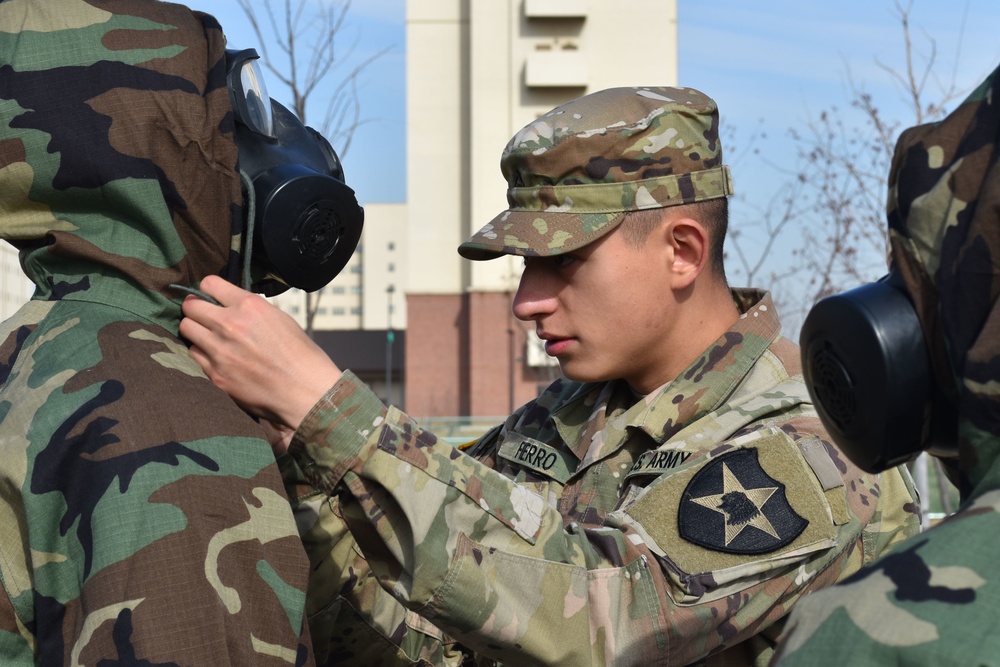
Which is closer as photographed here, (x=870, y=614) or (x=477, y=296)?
(x=870, y=614)

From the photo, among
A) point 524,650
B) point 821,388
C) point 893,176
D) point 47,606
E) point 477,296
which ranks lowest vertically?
point 477,296

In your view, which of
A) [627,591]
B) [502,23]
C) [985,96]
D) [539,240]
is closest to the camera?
[985,96]

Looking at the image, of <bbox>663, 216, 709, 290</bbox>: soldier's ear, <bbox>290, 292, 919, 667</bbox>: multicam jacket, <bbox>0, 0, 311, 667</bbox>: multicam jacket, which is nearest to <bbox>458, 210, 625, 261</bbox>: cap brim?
<bbox>663, 216, 709, 290</bbox>: soldier's ear

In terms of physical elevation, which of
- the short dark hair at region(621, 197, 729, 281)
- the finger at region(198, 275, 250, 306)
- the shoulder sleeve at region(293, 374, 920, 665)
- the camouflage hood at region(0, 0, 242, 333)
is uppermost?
the camouflage hood at region(0, 0, 242, 333)

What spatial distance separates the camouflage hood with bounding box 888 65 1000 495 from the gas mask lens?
1.19m

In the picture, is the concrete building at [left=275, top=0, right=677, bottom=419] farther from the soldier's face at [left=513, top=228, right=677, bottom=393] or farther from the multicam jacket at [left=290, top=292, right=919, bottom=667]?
the multicam jacket at [left=290, top=292, right=919, bottom=667]

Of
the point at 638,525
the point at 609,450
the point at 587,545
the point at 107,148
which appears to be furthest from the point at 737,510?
the point at 107,148

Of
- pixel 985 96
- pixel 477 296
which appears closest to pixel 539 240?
pixel 985 96

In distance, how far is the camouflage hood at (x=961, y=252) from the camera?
1105 mm

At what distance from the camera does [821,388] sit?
1384 mm

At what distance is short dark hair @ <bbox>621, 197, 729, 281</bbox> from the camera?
107 inches

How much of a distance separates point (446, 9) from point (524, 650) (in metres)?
29.4

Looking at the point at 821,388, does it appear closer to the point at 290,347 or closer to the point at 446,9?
the point at 290,347

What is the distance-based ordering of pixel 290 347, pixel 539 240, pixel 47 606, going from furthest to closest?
pixel 539 240 → pixel 290 347 → pixel 47 606
